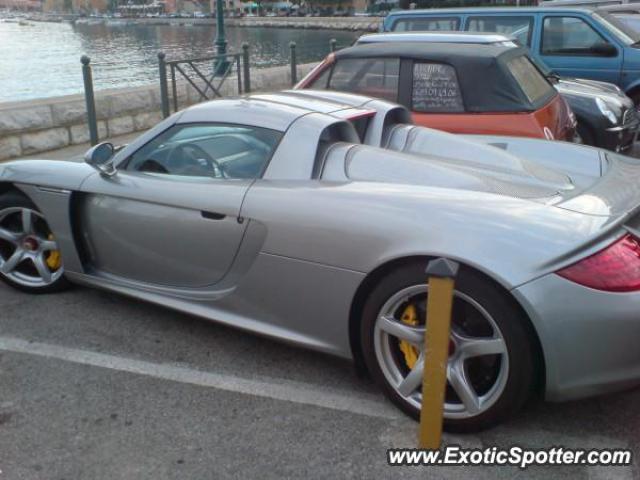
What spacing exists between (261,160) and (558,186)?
144cm

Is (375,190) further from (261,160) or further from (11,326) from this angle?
(11,326)

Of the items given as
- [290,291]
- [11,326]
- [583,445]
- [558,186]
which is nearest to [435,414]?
[583,445]

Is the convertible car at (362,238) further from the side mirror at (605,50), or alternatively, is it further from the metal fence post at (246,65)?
the metal fence post at (246,65)

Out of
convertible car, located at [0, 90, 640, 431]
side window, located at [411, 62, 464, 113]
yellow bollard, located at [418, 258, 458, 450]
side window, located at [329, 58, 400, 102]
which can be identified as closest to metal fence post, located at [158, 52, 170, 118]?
side window, located at [329, 58, 400, 102]

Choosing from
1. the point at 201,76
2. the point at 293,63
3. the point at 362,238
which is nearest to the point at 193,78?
the point at 201,76

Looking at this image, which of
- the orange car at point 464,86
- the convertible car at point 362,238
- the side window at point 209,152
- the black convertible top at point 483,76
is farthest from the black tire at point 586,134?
the side window at point 209,152

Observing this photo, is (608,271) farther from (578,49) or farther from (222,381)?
(578,49)

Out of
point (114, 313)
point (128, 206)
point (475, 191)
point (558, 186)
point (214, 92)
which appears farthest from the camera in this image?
point (214, 92)

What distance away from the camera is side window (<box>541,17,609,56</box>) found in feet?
28.4

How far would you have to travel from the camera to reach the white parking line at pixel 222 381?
2.93 meters

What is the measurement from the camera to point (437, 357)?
2.43 m

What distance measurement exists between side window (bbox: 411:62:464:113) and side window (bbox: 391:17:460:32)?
3423 millimetres

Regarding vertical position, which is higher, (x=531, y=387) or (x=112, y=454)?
(x=531, y=387)

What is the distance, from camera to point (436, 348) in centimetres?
242
